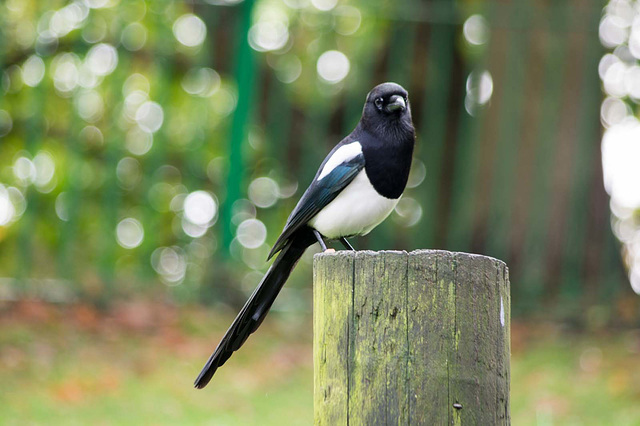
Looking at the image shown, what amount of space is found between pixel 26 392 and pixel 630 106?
21.5 feet

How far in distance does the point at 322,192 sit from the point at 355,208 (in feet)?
0.55

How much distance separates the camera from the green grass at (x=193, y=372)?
5.33 m

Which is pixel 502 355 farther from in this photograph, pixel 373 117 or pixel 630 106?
pixel 630 106

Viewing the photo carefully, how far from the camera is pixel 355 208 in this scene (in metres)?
3.91

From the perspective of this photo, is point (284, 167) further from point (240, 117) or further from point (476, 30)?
point (476, 30)

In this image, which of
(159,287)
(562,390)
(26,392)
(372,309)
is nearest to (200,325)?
(159,287)

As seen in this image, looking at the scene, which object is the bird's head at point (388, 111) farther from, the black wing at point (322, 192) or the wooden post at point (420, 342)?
the wooden post at point (420, 342)

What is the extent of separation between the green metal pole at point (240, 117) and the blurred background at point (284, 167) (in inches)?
0.8

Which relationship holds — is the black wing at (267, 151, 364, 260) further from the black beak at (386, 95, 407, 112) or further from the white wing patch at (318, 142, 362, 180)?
the black beak at (386, 95, 407, 112)

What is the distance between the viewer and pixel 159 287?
24.4 ft

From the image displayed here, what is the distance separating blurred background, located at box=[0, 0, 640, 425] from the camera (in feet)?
22.3

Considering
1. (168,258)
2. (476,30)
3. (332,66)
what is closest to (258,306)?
(476,30)

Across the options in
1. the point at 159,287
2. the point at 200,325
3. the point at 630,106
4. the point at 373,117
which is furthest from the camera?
the point at 630,106

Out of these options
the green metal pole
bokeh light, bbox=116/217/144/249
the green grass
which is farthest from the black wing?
bokeh light, bbox=116/217/144/249
